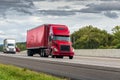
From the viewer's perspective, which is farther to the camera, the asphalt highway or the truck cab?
the truck cab

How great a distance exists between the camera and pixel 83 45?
163 metres

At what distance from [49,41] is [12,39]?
3962cm

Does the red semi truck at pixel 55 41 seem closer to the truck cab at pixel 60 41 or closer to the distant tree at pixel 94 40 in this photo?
the truck cab at pixel 60 41

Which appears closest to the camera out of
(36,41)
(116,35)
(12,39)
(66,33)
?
(66,33)

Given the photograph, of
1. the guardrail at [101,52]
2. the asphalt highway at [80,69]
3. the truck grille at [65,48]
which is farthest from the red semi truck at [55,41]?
the asphalt highway at [80,69]

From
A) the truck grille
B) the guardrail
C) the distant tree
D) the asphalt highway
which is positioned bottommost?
the asphalt highway

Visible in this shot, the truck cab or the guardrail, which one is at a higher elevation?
the truck cab

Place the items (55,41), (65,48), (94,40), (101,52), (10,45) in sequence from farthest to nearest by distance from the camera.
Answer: (94,40), (10,45), (101,52), (65,48), (55,41)

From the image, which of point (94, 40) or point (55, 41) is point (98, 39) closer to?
point (94, 40)

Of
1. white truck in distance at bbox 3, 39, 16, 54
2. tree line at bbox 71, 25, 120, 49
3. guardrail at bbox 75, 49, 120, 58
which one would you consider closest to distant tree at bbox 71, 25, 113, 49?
tree line at bbox 71, 25, 120, 49

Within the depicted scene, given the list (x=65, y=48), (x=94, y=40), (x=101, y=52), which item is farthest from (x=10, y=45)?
(x=94, y=40)

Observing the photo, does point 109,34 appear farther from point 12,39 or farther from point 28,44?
point 28,44

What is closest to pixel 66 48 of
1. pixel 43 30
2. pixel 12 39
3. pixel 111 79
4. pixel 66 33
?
pixel 66 33

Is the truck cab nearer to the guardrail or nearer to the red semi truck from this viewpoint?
the red semi truck
